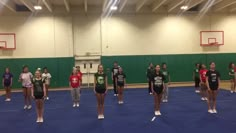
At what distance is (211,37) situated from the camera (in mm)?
20578

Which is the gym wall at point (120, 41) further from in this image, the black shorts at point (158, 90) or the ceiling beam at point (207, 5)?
the black shorts at point (158, 90)

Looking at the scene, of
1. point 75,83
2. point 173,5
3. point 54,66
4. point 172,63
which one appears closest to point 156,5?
point 173,5

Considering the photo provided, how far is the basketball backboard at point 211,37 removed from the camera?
20516mm

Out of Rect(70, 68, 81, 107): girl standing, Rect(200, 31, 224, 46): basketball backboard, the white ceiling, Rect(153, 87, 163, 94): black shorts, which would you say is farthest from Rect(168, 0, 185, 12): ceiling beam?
Rect(153, 87, 163, 94): black shorts

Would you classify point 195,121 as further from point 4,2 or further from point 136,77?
point 4,2

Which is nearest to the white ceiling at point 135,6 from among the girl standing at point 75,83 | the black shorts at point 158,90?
the girl standing at point 75,83

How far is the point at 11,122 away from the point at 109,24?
12266 millimetres

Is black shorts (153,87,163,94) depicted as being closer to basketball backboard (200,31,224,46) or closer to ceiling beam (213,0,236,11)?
ceiling beam (213,0,236,11)

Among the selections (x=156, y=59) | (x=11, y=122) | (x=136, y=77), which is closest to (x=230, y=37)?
(x=156, y=59)

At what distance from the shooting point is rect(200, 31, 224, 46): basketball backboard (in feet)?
67.3

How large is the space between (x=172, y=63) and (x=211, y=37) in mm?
3784

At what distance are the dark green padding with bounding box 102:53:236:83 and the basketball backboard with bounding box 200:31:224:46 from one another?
1026 millimetres

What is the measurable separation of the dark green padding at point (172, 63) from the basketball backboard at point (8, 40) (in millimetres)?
6571

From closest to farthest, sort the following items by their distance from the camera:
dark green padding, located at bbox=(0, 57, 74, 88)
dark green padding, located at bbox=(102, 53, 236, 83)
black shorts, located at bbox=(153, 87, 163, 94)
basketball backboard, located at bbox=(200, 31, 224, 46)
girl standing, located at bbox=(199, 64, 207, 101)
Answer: black shorts, located at bbox=(153, 87, 163, 94) → girl standing, located at bbox=(199, 64, 207, 101) → dark green padding, located at bbox=(0, 57, 74, 88) → dark green padding, located at bbox=(102, 53, 236, 83) → basketball backboard, located at bbox=(200, 31, 224, 46)
